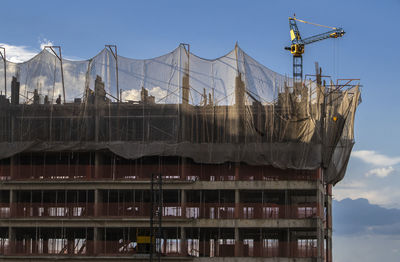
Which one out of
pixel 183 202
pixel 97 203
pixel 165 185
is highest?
pixel 165 185

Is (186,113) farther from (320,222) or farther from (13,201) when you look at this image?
(13,201)

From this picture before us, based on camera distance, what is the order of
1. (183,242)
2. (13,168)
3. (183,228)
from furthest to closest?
1. (13,168)
2. (183,228)
3. (183,242)

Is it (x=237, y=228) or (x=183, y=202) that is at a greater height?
(x=183, y=202)

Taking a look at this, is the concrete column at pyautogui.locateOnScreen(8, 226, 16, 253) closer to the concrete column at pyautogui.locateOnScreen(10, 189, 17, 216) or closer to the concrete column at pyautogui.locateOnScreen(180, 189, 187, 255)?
the concrete column at pyautogui.locateOnScreen(10, 189, 17, 216)

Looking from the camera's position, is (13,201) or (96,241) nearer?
(96,241)

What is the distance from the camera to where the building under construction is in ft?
270

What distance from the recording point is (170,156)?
85.8 metres

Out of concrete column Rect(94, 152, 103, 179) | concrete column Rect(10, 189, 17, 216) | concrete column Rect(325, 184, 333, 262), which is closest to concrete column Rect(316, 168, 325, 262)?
concrete column Rect(325, 184, 333, 262)

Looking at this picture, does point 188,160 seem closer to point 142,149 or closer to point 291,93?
point 142,149

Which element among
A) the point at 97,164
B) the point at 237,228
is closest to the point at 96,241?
the point at 97,164

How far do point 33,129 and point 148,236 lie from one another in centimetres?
1521

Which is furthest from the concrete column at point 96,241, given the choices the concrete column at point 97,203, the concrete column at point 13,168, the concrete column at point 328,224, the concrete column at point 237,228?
the concrete column at point 328,224

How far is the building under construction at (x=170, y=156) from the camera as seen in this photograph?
82312mm

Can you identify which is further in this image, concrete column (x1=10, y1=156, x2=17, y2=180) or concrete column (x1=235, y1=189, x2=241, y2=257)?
concrete column (x1=10, y1=156, x2=17, y2=180)
